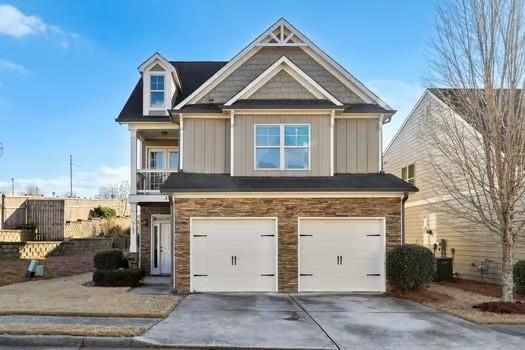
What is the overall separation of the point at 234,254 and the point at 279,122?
4.51 m

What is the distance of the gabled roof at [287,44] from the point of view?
17.8 m

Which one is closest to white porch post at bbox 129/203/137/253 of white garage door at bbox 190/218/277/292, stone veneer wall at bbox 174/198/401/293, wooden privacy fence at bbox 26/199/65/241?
stone veneer wall at bbox 174/198/401/293

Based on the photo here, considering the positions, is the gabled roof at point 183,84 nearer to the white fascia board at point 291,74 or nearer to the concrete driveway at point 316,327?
the white fascia board at point 291,74

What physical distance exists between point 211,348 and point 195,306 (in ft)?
13.5

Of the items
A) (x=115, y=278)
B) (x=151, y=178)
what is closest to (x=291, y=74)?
(x=151, y=178)

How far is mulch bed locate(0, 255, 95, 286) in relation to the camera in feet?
60.8

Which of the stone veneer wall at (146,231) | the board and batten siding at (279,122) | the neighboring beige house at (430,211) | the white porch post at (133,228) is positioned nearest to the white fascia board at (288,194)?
the board and batten siding at (279,122)

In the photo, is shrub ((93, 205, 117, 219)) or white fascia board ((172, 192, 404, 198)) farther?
shrub ((93, 205, 117, 219))

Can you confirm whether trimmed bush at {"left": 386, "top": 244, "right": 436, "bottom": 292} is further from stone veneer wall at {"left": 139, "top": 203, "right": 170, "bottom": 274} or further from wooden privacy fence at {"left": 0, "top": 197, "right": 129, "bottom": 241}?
wooden privacy fence at {"left": 0, "top": 197, "right": 129, "bottom": 241}

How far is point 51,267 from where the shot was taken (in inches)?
845

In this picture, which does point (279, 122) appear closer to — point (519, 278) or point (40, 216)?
point (519, 278)

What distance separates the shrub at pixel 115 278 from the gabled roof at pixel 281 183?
11.6 feet

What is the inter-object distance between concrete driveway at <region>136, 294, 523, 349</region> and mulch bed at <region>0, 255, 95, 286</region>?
8436 millimetres

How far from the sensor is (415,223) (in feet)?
80.0
